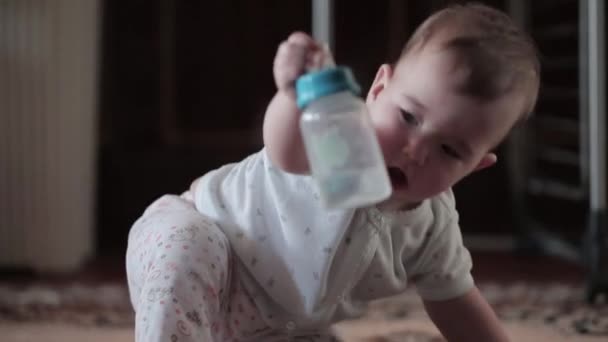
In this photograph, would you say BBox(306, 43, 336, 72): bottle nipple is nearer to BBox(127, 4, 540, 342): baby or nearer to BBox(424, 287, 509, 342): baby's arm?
BBox(127, 4, 540, 342): baby

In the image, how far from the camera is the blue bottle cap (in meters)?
0.53

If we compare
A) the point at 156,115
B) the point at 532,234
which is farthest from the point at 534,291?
the point at 156,115

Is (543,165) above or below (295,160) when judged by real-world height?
below

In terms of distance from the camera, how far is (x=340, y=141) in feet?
1.80

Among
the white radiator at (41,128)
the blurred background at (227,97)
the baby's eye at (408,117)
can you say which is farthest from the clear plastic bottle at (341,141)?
the blurred background at (227,97)

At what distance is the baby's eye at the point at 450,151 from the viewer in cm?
66

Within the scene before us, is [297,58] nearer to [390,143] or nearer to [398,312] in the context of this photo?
[390,143]

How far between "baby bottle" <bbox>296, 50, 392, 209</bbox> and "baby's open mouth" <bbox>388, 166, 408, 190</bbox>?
0.11m

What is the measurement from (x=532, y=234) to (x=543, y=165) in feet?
0.92

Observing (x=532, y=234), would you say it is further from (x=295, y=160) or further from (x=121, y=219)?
(x=295, y=160)

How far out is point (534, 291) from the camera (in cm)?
146

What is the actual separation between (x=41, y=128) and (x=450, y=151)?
1136 millimetres

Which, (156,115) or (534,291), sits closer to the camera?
(534,291)

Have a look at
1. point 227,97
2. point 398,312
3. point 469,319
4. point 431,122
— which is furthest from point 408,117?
point 227,97
